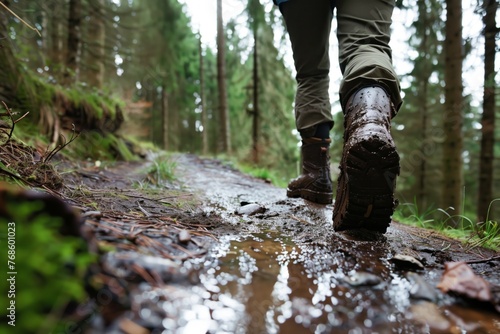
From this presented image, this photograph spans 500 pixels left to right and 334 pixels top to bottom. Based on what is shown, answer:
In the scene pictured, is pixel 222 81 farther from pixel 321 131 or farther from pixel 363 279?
pixel 363 279

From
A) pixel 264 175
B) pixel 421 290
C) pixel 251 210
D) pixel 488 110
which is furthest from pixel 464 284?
pixel 488 110

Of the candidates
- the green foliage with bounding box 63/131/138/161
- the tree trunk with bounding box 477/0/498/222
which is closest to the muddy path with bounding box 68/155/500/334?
the green foliage with bounding box 63/131/138/161

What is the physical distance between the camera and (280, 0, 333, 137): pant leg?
199 centimetres

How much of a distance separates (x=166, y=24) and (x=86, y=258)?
49.5 ft

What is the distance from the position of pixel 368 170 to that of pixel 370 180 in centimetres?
5

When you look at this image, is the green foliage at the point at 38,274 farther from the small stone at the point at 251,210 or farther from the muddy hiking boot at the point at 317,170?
the muddy hiking boot at the point at 317,170

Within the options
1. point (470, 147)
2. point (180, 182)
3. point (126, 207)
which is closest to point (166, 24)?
point (180, 182)

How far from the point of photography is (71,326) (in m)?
0.54

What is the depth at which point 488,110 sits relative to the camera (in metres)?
5.10

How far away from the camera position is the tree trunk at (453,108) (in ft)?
15.6

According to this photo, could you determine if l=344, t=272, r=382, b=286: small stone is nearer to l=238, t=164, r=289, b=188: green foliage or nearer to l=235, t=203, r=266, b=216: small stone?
l=235, t=203, r=266, b=216: small stone

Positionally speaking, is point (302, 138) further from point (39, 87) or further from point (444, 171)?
point (444, 171)

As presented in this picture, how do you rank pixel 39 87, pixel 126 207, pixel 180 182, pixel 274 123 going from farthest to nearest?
pixel 274 123
pixel 39 87
pixel 180 182
pixel 126 207

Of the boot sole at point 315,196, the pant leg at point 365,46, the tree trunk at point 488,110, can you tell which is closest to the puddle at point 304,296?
the pant leg at point 365,46
